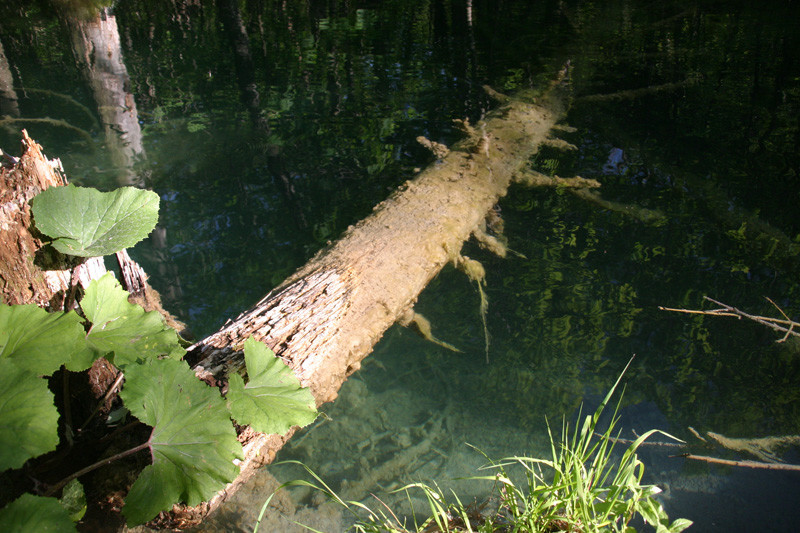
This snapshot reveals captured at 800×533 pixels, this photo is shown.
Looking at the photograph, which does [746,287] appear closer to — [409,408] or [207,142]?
[409,408]

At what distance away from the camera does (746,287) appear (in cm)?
376

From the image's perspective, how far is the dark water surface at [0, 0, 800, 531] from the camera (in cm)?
325

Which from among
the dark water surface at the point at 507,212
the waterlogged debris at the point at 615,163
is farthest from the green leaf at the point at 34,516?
the waterlogged debris at the point at 615,163

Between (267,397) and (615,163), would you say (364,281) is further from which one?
(615,163)

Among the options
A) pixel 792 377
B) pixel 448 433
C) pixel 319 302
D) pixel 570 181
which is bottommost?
pixel 448 433

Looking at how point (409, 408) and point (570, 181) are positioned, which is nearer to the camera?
point (409, 408)

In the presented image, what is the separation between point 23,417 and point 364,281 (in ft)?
5.68

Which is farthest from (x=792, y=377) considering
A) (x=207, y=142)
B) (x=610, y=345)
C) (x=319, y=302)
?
(x=207, y=142)

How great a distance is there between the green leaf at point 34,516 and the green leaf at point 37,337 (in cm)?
30

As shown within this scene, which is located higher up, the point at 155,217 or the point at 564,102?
the point at 155,217

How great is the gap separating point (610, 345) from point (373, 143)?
3370mm

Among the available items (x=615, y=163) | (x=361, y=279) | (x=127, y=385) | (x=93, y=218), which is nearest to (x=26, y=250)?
(x=93, y=218)

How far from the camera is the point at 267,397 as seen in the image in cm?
139

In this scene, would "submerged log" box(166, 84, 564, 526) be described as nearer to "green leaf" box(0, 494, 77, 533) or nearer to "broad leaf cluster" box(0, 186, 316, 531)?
"broad leaf cluster" box(0, 186, 316, 531)
